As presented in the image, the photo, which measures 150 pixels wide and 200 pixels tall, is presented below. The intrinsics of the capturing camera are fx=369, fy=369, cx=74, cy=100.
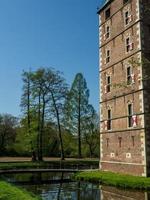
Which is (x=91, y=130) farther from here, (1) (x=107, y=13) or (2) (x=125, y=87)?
(2) (x=125, y=87)

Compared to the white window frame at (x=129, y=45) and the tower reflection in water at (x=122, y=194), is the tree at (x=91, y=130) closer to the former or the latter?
the white window frame at (x=129, y=45)

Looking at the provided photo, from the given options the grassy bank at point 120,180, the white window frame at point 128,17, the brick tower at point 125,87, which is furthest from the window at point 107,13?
the grassy bank at point 120,180

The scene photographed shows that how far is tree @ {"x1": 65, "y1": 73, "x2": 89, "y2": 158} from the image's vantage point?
49.9 m

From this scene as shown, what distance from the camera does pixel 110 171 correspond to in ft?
93.7

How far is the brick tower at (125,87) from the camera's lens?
24812 millimetres

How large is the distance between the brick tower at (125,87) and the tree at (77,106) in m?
19.3

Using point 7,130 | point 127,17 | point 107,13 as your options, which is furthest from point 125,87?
point 7,130

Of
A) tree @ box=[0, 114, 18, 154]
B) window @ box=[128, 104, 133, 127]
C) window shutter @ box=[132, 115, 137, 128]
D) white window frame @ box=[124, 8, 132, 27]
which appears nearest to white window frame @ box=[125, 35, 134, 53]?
white window frame @ box=[124, 8, 132, 27]

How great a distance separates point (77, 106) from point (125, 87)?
1015 inches

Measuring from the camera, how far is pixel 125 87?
82.1ft

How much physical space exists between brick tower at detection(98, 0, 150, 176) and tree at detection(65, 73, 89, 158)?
1927 centimetres

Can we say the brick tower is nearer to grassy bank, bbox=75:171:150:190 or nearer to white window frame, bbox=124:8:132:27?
white window frame, bbox=124:8:132:27

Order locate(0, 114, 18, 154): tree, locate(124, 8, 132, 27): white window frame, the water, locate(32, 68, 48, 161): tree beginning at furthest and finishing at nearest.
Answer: locate(0, 114, 18, 154): tree → locate(32, 68, 48, 161): tree → locate(124, 8, 132, 27): white window frame → the water

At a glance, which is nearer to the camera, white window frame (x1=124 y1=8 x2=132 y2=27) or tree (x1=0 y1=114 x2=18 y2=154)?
white window frame (x1=124 y1=8 x2=132 y2=27)
